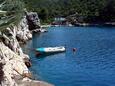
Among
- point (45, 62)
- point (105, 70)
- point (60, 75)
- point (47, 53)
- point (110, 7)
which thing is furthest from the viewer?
point (110, 7)

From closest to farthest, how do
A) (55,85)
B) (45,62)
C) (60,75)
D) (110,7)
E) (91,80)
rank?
1. (55,85)
2. (91,80)
3. (60,75)
4. (45,62)
5. (110,7)

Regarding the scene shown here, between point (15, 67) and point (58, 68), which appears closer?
point (15, 67)

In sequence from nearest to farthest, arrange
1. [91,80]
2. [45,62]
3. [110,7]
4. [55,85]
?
[55,85] → [91,80] → [45,62] → [110,7]

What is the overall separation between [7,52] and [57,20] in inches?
5720

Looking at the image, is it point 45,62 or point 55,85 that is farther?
point 45,62

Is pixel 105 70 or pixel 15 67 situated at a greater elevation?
pixel 15 67

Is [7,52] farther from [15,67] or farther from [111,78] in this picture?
[111,78]

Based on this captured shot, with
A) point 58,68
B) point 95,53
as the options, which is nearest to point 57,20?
point 95,53

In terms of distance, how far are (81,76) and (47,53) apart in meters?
25.7

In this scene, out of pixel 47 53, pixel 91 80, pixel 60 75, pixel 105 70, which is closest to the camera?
pixel 91 80

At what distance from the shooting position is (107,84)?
47.6 metres

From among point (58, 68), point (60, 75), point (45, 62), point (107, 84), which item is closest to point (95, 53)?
point (45, 62)

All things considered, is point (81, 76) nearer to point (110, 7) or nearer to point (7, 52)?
point (7, 52)

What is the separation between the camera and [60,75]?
53531 millimetres
